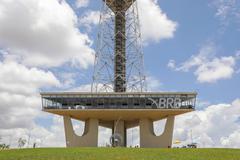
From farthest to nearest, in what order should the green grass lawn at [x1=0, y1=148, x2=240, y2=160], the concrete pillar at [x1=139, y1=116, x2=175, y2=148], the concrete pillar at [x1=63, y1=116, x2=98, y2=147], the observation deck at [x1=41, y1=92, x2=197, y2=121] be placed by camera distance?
1. the concrete pillar at [x1=139, y1=116, x2=175, y2=148]
2. the concrete pillar at [x1=63, y1=116, x2=98, y2=147]
3. the observation deck at [x1=41, y1=92, x2=197, y2=121]
4. the green grass lawn at [x1=0, y1=148, x2=240, y2=160]

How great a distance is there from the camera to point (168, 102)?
94188 mm

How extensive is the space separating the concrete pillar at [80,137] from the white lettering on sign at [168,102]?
1649 centimetres

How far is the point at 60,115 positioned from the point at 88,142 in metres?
9.41

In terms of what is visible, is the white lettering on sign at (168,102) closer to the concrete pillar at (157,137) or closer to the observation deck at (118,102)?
the observation deck at (118,102)

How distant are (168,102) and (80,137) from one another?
23.2 meters

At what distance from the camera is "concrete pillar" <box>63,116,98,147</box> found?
98.4m

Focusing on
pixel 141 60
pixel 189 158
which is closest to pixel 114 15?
pixel 141 60

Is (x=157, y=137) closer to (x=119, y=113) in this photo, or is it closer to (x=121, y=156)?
(x=119, y=113)

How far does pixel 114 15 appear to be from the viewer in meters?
124

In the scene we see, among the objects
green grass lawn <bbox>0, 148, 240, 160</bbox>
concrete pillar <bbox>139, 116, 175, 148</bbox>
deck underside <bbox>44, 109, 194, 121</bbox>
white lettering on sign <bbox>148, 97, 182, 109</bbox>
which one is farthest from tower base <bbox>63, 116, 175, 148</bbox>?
green grass lawn <bbox>0, 148, 240, 160</bbox>

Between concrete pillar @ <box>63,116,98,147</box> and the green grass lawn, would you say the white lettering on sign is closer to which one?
concrete pillar @ <box>63,116,98,147</box>

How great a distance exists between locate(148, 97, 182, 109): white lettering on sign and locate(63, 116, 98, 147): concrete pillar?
54.1ft

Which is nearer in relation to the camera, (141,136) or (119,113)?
(119,113)

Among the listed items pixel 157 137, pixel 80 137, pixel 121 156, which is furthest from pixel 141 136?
pixel 121 156
